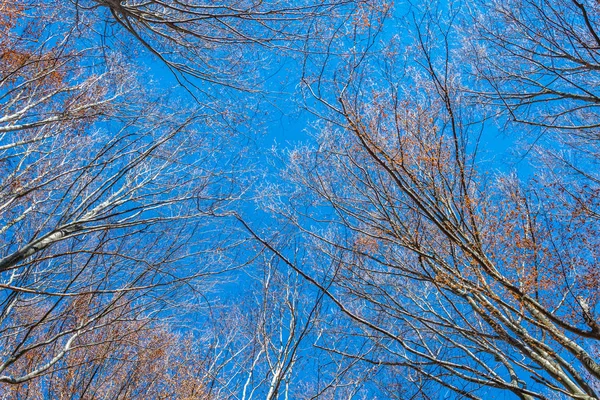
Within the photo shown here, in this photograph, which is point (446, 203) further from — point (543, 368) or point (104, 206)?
point (104, 206)

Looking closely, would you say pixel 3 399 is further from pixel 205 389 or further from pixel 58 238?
pixel 58 238

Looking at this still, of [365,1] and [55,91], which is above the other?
[55,91]

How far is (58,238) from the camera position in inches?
112

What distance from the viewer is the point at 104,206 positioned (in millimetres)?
4785

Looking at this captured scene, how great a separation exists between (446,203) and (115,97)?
6159 mm

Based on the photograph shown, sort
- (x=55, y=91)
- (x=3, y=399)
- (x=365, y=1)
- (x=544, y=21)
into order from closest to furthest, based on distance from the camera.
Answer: (x=365, y=1) → (x=544, y=21) → (x=3, y=399) → (x=55, y=91)

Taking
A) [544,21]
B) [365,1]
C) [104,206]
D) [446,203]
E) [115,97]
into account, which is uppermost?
[115,97]

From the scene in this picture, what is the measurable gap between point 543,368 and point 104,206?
4.91 meters

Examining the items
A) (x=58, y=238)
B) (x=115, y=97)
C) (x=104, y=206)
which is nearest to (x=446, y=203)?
(x=58, y=238)

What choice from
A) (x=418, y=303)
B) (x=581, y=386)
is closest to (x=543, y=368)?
(x=581, y=386)

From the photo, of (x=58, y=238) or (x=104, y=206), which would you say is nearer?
(x=58, y=238)

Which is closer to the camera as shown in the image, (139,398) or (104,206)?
(104,206)

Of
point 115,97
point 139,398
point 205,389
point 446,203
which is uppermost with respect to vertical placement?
point 115,97

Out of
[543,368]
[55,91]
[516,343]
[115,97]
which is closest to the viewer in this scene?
[516,343]
